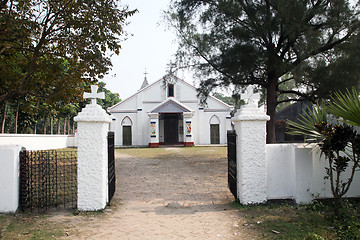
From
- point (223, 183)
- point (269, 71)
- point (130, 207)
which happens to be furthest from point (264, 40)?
point (130, 207)

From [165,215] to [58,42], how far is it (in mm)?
8043

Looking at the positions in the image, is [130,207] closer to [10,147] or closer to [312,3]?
[10,147]

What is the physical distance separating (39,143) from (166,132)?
479 inches

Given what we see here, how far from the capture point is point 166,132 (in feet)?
102

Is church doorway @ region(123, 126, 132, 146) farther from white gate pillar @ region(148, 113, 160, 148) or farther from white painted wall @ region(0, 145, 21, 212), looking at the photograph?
white painted wall @ region(0, 145, 21, 212)

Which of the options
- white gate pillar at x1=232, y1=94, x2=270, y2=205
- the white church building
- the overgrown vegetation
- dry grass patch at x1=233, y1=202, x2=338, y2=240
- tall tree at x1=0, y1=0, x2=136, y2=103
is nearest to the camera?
dry grass patch at x1=233, y1=202, x2=338, y2=240

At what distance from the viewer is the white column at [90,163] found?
5.97m

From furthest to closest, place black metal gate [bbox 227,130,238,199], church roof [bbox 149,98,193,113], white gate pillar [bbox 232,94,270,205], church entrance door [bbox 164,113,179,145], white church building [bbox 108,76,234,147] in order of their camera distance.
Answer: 1. white church building [bbox 108,76,234,147]
2. church entrance door [bbox 164,113,179,145]
3. church roof [bbox 149,98,193,113]
4. black metal gate [bbox 227,130,238,199]
5. white gate pillar [bbox 232,94,270,205]

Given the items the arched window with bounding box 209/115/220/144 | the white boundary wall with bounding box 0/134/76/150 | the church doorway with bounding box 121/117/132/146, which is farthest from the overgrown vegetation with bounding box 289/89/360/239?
the church doorway with bounding box 121/117/132/146

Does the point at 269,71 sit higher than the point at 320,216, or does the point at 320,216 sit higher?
the point at 269,71

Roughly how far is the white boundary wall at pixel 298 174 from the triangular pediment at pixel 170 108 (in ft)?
75.1

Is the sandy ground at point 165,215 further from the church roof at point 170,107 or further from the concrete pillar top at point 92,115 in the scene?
the church roof at point 170,107

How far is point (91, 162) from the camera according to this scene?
5.98 meters

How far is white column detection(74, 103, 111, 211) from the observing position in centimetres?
597
